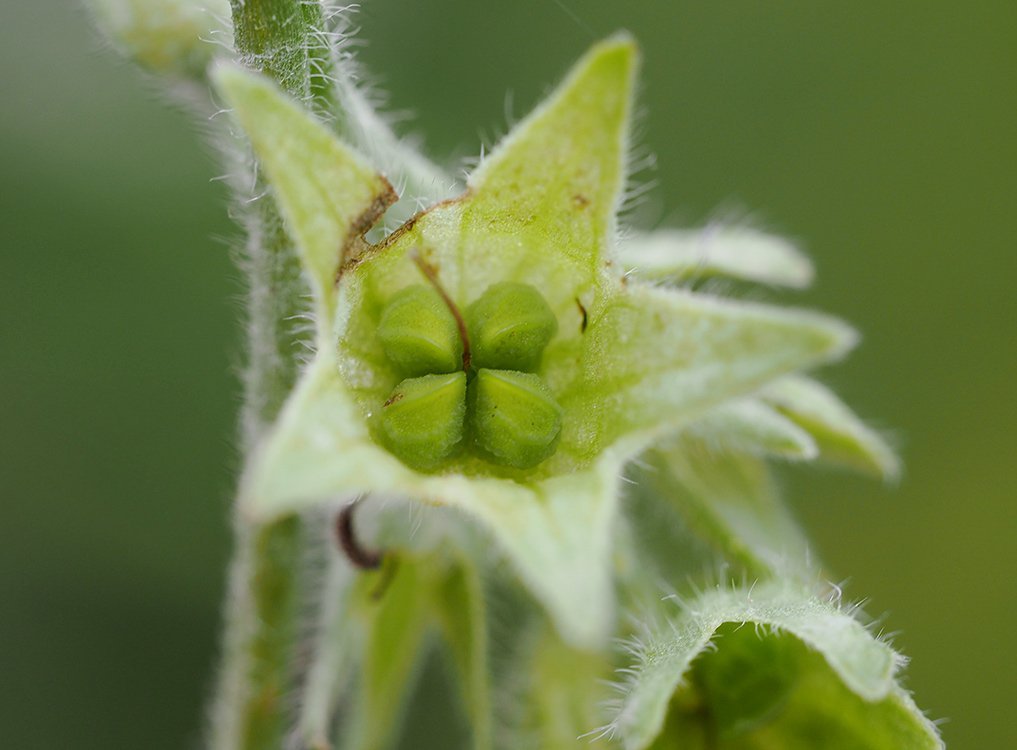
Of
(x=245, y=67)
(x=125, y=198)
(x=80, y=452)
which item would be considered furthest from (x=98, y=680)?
(x=245, y=67)

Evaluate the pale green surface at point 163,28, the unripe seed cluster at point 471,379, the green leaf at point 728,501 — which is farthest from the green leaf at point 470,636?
the pale green surface at point 163,28

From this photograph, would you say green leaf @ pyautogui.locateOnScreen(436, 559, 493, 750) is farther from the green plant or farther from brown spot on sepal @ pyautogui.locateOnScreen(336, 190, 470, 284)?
brown spot on sepal @ pyautogui.locateOnScreen(336, 190, 470, 284)

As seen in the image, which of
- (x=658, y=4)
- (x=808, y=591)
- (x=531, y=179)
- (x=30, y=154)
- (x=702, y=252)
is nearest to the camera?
(x=531, y=179)

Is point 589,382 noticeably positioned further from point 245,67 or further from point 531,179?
point 245,67

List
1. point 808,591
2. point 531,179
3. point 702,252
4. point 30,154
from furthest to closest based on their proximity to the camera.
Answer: point 30,154 → point 702,252 → point 808,591 → point 531,179

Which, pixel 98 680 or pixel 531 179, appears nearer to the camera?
pixel 531 179

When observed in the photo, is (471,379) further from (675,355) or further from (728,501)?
(728,501)

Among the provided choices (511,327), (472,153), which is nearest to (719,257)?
(511,327)

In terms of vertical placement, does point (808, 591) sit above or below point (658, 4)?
below
